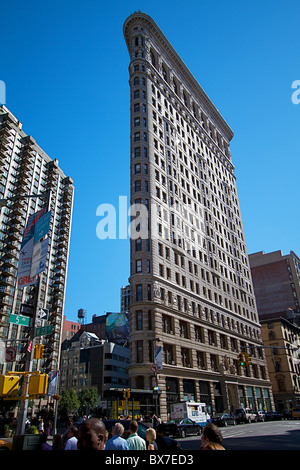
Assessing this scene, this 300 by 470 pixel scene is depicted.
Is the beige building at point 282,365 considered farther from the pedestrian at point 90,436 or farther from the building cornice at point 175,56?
the pedestrian at point 90,436

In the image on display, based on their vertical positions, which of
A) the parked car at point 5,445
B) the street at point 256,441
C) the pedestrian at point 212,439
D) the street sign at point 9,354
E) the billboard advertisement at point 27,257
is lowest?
the street at point 256,441

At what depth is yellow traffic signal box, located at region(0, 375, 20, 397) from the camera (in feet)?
32.3

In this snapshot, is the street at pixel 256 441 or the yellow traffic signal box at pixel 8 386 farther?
the street at pixel 256 441

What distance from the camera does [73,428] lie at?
9312mm

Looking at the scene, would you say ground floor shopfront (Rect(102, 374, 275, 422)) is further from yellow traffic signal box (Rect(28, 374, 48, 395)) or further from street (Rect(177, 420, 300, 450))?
yellow traffic signal box (Rect(28, 374, 48, 395))

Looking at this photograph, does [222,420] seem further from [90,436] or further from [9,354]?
[90,436]

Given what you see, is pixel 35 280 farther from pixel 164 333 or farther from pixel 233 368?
pixel 233 368

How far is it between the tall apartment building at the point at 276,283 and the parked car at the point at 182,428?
78625 millimetres

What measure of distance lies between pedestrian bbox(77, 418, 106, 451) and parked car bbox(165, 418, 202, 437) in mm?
25738

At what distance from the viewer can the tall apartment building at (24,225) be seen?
7631 centimetres

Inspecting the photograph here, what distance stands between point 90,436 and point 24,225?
3454 inches

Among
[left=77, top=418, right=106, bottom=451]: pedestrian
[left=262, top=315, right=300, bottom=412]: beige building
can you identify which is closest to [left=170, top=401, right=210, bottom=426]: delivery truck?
[left=77, top=418, right=106, bottom=451]: pedestrian

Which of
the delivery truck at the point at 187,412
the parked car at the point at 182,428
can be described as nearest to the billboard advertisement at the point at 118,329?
the delivery truck at the point at 187,412

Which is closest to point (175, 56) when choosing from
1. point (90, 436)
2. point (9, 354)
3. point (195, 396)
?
point (195, 396)
